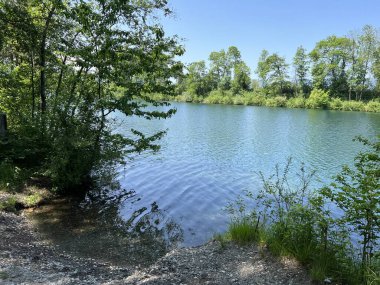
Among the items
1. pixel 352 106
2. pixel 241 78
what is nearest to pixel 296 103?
pixel 352 106

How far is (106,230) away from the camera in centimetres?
873

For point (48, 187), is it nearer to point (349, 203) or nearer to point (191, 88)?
point (349, 203)

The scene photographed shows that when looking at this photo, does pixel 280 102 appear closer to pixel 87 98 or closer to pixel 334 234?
pixel 87 98

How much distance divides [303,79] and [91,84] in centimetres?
9010

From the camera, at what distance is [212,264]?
612cm

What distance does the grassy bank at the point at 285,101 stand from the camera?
7191 centimetres

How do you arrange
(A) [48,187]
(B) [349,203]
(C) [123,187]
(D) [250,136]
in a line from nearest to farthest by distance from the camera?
(B) [349,203]
(A) [48,187]
(C) [123,187]
(D) [250,136]

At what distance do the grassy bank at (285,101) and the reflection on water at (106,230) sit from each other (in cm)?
5873

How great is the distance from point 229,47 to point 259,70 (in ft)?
46.8

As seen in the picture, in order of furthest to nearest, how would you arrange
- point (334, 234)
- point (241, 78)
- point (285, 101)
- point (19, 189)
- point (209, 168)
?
point (241, 78)
point (285, 101)
point (209, 168)
point (19, 189)
point (334, 234)

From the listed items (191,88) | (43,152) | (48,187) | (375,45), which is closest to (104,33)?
(43,152)

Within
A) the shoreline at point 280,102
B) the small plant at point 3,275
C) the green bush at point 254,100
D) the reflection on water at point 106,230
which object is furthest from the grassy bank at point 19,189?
the green bush at point 254,100

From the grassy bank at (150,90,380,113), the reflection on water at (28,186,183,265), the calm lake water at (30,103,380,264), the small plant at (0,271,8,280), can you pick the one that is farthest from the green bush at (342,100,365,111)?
the small plant at (0,271,8,280)

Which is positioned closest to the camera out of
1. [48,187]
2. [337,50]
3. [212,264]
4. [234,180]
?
[212,264]
